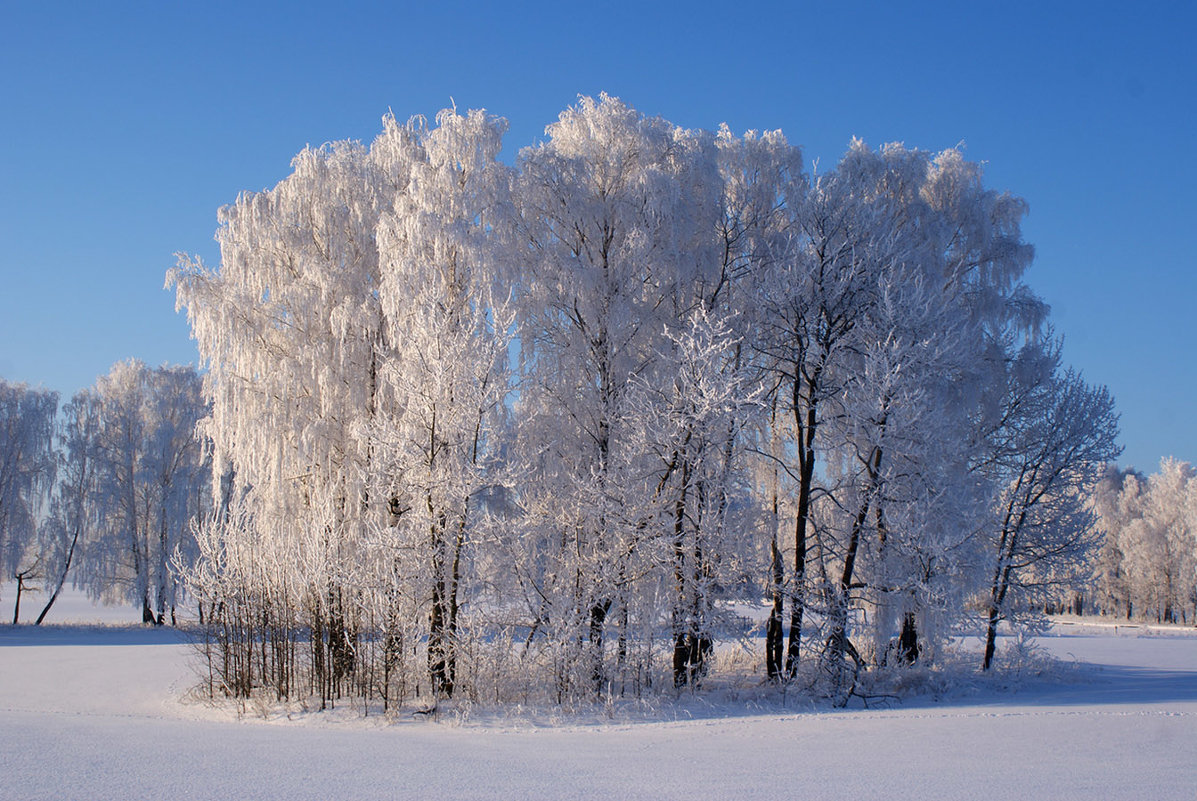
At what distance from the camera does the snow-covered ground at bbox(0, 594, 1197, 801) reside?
5.92 meters

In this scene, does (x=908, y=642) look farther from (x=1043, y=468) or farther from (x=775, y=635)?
(x=1043, y=468)

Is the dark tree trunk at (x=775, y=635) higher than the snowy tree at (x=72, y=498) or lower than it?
lower

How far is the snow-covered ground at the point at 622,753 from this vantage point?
5922 millimetres

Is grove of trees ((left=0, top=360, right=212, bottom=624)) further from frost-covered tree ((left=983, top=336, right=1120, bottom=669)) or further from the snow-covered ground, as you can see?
frost-covered tree ((left=983, top=336, right=1120, bottom=669))

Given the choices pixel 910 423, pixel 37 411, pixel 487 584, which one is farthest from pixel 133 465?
pixel 910 423

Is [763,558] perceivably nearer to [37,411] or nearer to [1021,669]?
[1021,669]

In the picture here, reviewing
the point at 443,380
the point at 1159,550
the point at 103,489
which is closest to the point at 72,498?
the point at 103,489

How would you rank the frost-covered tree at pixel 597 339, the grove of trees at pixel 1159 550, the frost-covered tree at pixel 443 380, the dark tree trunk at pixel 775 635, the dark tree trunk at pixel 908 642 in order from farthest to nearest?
the grove of trees at pixel 1159 550, the dark tree trunk at pixel 908 642, the dark tree trunk at pixel 775 635, the frost-covered tree at pixel 597 339, the frost-covered tree at pixel 443 380

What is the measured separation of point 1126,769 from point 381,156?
16034mm

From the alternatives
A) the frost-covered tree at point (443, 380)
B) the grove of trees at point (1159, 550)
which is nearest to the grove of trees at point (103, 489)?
the frost-covered tree at point (443, 380)

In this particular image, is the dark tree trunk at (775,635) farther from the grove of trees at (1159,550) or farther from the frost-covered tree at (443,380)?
the grove of trees at (1159,550)

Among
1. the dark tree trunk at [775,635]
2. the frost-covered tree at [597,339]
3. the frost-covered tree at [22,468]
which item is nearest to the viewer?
the frost-covered tree at [597,339]

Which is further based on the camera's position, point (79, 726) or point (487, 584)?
point (487, 584)

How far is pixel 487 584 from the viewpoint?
41.9 ft
